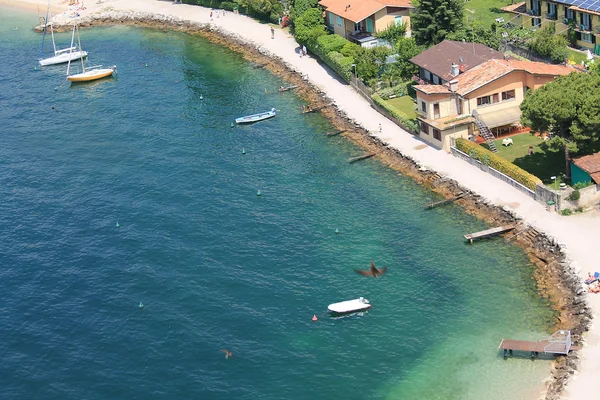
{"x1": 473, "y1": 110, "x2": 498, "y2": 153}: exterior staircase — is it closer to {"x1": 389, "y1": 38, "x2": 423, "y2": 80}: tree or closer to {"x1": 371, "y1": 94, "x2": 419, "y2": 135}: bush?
{"x1": 371, "y1": 94, "x2": 419, "y2": 135}: bush

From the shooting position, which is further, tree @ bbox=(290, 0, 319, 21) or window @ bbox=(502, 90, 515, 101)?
tree @ bbox=(290, 0, 319, 21)

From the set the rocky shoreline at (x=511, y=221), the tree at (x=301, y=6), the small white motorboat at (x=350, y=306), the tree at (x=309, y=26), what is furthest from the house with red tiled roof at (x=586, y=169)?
the tree at (x=301, y=6)

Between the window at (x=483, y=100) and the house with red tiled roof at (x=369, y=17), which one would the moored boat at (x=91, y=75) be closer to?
the house with red tiled roof at (x=369, y=17)

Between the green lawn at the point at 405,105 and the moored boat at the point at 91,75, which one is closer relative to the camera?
the green lawn at the point at 405,105

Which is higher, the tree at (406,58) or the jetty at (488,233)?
the tree at (406,58)

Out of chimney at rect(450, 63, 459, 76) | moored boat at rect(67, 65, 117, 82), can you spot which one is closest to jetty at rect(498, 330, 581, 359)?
chimney at rect(450, 63, 459, 76)

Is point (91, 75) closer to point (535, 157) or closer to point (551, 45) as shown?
point (551, 45)

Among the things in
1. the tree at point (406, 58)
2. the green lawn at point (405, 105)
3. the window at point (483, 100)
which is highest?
the tree at point (406, 58)
